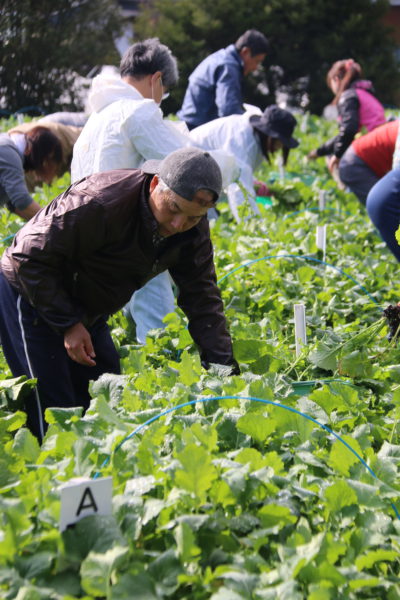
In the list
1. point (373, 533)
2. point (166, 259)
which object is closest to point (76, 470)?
point (373, 533)

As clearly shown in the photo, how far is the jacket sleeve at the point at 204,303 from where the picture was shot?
297 cm

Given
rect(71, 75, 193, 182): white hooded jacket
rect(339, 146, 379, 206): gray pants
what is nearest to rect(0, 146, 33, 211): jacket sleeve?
rect(71, 75, 193, 182): white hooded jacket

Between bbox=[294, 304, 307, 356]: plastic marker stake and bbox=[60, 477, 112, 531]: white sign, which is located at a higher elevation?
bbox=[60, 477, 112, 531]: white sign

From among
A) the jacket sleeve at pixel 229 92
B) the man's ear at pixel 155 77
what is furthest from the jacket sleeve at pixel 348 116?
the man's ear at pixel 155 77

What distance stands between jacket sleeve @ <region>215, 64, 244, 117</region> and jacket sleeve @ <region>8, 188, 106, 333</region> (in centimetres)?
410

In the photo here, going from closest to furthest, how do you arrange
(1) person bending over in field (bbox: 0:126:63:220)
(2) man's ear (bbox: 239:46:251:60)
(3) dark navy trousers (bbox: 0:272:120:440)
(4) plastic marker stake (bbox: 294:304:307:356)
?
1. (3) dark navy trousers (bbox: 0:272:120:440)
2. (4) plastic marker stake (bbox: 294:304:307:356)
3. (1) person bending over in field (bbox: 0:126:63:220)
4. (2) man's ear (bbox: 239:46:251:60)

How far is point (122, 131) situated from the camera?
145 inches

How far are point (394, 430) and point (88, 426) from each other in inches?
40.0

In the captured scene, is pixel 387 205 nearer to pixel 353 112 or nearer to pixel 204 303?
pixel 204 303

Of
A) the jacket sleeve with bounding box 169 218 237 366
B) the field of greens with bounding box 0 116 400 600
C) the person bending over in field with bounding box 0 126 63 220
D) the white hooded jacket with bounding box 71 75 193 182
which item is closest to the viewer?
the field of greens with bounding box 0 116 400 600

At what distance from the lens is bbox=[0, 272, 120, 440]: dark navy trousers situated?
2.87 metres

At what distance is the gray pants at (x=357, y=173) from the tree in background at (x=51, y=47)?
31.4ft

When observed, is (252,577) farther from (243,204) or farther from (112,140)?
(243,204)

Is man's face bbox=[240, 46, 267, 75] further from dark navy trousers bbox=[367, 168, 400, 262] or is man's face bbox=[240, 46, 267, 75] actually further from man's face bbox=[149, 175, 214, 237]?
man's face bbox=[149, 175, 214, 237]
